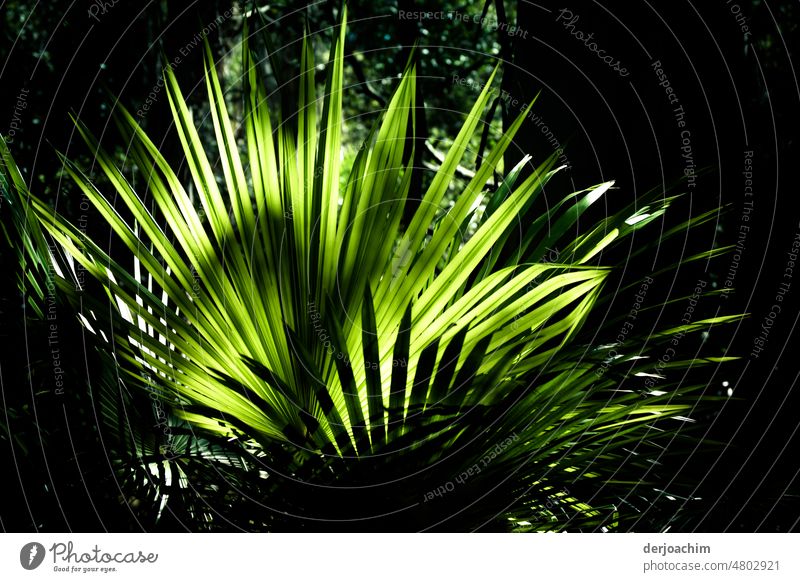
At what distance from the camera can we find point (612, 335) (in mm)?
1452

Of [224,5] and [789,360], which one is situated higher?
[224,5]

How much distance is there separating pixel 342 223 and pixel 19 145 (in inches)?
96.5

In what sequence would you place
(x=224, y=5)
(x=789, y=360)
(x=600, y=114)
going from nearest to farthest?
(x=600, y=114) < (x=789, y=360) < (x=224, y=5)

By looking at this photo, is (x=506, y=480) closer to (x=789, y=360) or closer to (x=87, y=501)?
(x=87, y=501)

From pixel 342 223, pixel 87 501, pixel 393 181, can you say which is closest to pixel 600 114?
pixel 393 181
